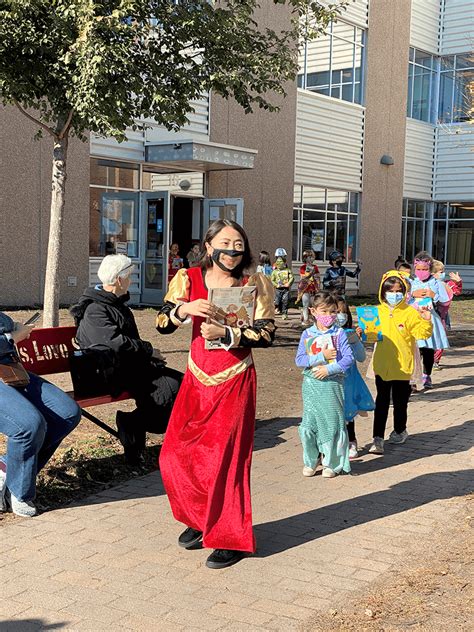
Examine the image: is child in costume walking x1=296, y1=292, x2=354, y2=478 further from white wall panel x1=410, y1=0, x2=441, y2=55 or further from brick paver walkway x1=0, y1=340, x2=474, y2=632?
white wall panel x1=410, y1=0, x2=441, y2=55

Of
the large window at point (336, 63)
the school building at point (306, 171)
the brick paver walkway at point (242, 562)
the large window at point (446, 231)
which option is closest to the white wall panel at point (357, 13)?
the school building at point (306, 171)

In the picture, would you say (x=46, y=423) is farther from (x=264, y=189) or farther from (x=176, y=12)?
(x=264, y=189)

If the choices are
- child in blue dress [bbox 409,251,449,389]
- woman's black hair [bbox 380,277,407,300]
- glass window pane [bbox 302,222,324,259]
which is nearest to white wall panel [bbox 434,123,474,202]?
glass window pane [bbox 302,222,324,259]

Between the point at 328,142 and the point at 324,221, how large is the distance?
8.25 ft

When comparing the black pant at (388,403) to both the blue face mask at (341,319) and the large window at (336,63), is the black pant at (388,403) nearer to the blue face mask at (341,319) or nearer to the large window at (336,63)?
the blue face mask at (341,319)

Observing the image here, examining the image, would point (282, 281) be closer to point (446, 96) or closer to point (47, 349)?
point (47, 349)

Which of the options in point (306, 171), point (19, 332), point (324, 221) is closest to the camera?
point (19, 332)

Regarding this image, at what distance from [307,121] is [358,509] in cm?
2105

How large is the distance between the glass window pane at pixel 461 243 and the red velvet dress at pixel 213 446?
100 feet

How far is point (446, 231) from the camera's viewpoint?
33.7 meters

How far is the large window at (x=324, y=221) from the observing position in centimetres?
2528

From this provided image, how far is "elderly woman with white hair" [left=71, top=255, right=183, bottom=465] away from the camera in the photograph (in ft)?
20.1

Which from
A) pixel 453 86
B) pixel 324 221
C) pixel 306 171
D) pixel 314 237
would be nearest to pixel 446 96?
pixel 453 86

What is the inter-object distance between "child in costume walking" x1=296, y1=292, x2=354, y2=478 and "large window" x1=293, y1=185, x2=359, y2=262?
62.3ft
